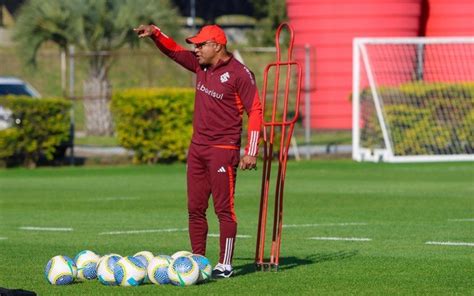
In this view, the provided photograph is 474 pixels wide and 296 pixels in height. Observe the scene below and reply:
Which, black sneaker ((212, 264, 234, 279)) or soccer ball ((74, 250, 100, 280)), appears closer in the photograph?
soccer ball ((74, 250, 100, 280))

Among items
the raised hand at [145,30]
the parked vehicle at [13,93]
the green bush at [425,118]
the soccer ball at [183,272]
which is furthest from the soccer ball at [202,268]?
the green bush at [425,118]

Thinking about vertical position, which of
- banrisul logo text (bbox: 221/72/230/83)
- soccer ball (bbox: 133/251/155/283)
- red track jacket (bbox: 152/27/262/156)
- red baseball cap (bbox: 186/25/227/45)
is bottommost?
soccer ball (bbox: 133/251/155/283)

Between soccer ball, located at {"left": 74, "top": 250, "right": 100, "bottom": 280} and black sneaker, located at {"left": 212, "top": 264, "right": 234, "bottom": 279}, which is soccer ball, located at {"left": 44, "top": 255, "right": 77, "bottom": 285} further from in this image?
black sneaker, located at {"left": 212, "top": 264, "right": 234, "bottom": 279}

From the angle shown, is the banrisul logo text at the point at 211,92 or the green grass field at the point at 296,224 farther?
the banrisul logo text at the point at 211,92

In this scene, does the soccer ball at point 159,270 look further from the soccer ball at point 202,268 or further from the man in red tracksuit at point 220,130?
the man in red tracksuit at point 220,130

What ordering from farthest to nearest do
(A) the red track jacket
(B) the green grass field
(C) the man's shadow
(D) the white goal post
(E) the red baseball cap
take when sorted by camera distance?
(D) the white goal post → (C) the man's shadow → (E) the red baseball cap → (A) the red track jacket → (B) the green grass field

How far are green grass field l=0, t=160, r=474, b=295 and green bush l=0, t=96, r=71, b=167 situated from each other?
100 centimetres

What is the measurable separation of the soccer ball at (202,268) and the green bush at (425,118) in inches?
762

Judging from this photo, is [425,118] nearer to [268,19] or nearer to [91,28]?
[91,28]

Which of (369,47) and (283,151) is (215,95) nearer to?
(283,151)

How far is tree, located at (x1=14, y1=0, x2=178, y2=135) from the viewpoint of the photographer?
37.3m

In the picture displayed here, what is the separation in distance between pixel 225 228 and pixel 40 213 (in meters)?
7.26

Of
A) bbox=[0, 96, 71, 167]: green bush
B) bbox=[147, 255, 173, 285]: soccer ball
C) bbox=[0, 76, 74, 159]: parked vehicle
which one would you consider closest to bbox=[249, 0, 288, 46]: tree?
bbox=[0, 76, 74, 159]: parked vehicle

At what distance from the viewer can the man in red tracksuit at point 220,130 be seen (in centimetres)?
1077
